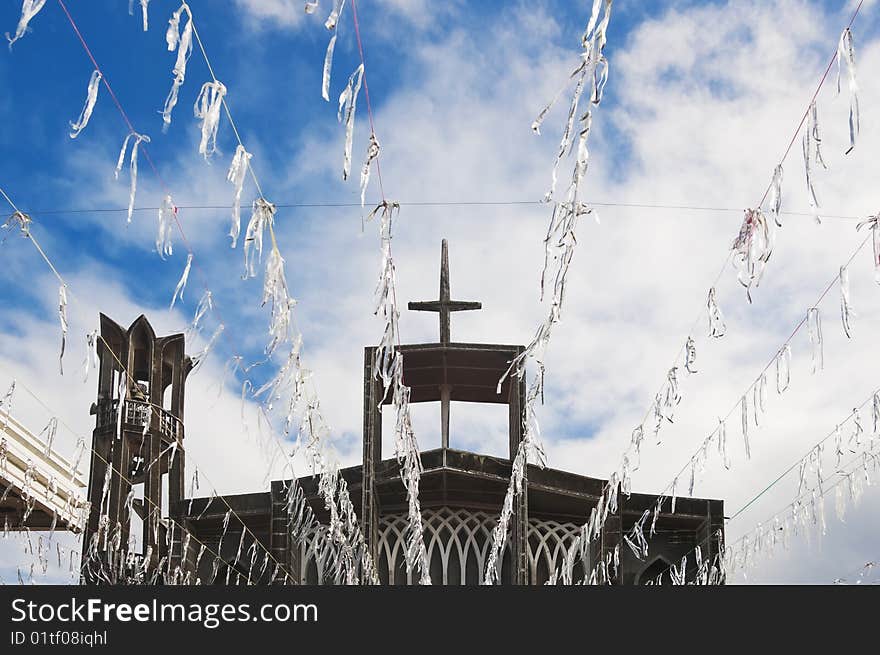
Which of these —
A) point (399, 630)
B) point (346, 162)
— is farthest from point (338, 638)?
point (346, 162)

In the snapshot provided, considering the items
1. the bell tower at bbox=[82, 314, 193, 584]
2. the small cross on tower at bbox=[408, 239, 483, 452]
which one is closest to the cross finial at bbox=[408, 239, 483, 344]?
the small cross on tower at bbox=[408, 239, 483, 452]

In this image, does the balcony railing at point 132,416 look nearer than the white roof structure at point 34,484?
No

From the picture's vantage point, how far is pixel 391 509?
26547 millimetres

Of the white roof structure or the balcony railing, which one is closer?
the white roof structure

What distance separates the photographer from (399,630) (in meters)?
8.49

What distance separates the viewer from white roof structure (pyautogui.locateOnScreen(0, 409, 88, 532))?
2577cm

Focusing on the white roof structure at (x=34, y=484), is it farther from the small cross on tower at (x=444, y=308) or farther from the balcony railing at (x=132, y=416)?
the small cross on tower at (x=444, y=308)

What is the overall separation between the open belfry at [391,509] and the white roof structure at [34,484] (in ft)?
3.49

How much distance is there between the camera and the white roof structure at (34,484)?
25766 mm

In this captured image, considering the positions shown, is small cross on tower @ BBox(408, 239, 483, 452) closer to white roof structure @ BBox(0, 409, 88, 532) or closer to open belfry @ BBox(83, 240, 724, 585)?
open belfry @ BBox(83, 240, 724, 585)

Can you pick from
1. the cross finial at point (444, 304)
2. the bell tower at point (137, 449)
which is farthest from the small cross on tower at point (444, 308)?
the bell tower at point (137, 449)

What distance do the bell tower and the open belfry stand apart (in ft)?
Result: 0.15

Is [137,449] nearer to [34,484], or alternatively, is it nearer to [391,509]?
[34,484]

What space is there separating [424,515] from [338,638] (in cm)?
1799
